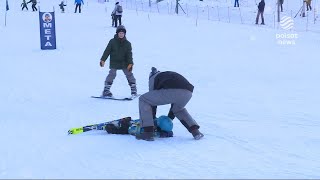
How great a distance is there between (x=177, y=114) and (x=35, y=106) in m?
3.73

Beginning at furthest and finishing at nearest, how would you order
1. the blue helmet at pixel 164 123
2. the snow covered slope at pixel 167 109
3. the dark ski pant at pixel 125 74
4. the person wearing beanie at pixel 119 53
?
1. the dark ski pant at pixel 125 74
2. the person wearing beanie at pixel 119 53
3. the blue helmet at pixel 164 123
4. the snow covered slope at pixel 167 109

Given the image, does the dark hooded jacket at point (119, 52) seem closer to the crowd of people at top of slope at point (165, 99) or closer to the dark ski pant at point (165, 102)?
the crowd of people at top of slope at point (165, 99)

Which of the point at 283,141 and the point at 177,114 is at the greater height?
the point at 177,114

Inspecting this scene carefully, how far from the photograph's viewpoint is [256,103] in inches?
366

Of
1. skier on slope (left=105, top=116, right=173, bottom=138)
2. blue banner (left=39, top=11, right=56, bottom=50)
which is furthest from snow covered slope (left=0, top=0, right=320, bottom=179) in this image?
Result: blue banner (left=39, top=11, right=56, bottom=50)

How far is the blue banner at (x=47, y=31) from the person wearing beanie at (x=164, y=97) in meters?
11.9

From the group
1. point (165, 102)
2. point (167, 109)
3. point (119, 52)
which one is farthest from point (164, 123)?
point (119, 52)

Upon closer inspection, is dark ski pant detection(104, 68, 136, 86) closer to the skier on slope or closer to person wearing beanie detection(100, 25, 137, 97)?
person wearing beanie detection(100, 25, 137, 97)

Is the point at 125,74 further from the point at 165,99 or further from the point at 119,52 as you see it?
the point at 165,99

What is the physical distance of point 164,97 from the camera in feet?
19.3

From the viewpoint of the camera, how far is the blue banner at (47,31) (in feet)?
56.7

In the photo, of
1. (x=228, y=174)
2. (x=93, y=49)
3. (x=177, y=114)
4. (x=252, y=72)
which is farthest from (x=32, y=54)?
(x=228, y=174)

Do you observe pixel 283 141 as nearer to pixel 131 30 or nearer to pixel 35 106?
pixel 35 106

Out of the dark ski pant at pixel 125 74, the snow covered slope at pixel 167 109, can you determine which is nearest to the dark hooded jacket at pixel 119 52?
the dark ski pant at pixel 125 74
